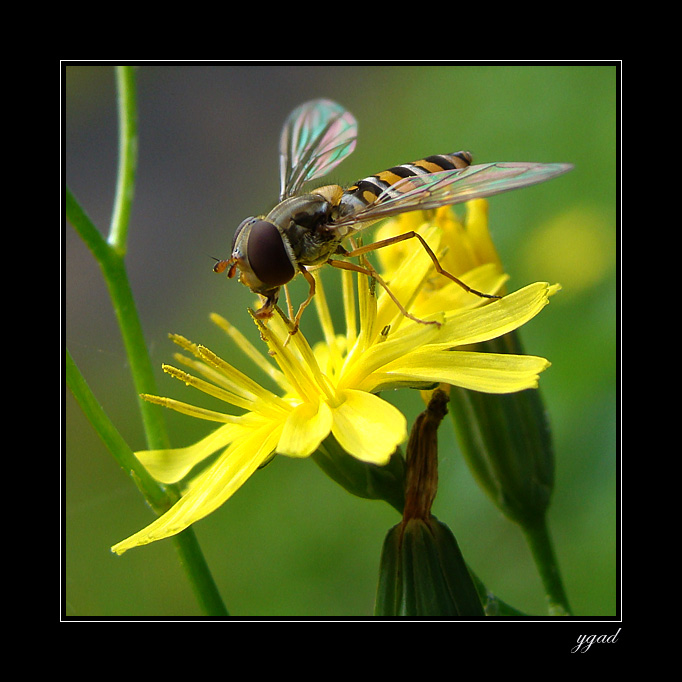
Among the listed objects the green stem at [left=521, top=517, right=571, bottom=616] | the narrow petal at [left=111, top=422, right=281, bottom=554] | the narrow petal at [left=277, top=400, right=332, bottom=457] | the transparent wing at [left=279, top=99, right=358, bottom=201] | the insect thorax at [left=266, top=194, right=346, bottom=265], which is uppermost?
the transparent wing at [left=279, top=99, right=358, bottom=201]

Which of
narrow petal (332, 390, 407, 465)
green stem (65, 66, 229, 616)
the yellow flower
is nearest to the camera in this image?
narrow petal (332, 390, 407, 465)

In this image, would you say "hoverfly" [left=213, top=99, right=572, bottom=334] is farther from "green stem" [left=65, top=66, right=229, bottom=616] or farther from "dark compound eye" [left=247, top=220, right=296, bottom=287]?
"green stem" [left=65, top=66, right=229, bottom=616]

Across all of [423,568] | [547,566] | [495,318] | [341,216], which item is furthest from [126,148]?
[547,566]

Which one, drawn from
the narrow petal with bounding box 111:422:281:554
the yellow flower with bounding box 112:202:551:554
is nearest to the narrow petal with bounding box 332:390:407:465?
the yellow flower with bounding box 112:202:551:554

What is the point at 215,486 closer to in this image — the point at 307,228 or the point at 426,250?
the point at 307,228
